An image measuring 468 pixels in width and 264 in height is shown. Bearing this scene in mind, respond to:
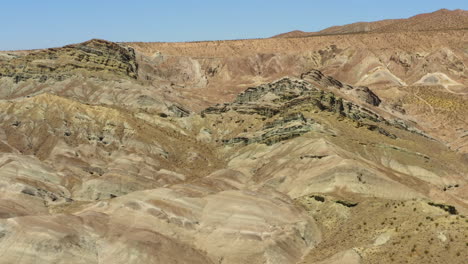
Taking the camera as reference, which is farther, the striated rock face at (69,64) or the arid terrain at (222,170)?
the striated rock face at (69,64)

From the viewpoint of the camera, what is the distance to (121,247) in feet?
194

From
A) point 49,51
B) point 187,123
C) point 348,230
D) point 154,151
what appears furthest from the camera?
point 49,51

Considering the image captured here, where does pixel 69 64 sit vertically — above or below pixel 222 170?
above

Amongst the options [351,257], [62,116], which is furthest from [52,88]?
[351,257]

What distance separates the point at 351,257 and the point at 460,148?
290 ft

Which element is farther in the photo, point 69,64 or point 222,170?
point 69,64

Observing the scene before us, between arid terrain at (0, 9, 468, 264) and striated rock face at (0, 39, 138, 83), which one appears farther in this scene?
striated rock face at (0, 39, 138, 83)

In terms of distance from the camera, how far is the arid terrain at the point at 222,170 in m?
59.7

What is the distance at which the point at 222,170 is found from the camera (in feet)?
357

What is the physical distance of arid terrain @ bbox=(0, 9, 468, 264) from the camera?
5972 centimetres

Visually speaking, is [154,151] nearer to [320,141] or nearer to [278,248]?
[320,141]

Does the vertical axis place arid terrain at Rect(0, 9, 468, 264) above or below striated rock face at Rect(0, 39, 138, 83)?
below

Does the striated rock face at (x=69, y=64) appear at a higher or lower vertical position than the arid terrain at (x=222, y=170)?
higher

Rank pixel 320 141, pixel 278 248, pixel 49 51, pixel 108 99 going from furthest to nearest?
1. pixel 49 51
2. pixel 108 99
3. pixel 320 141
4. pixel 278 248
